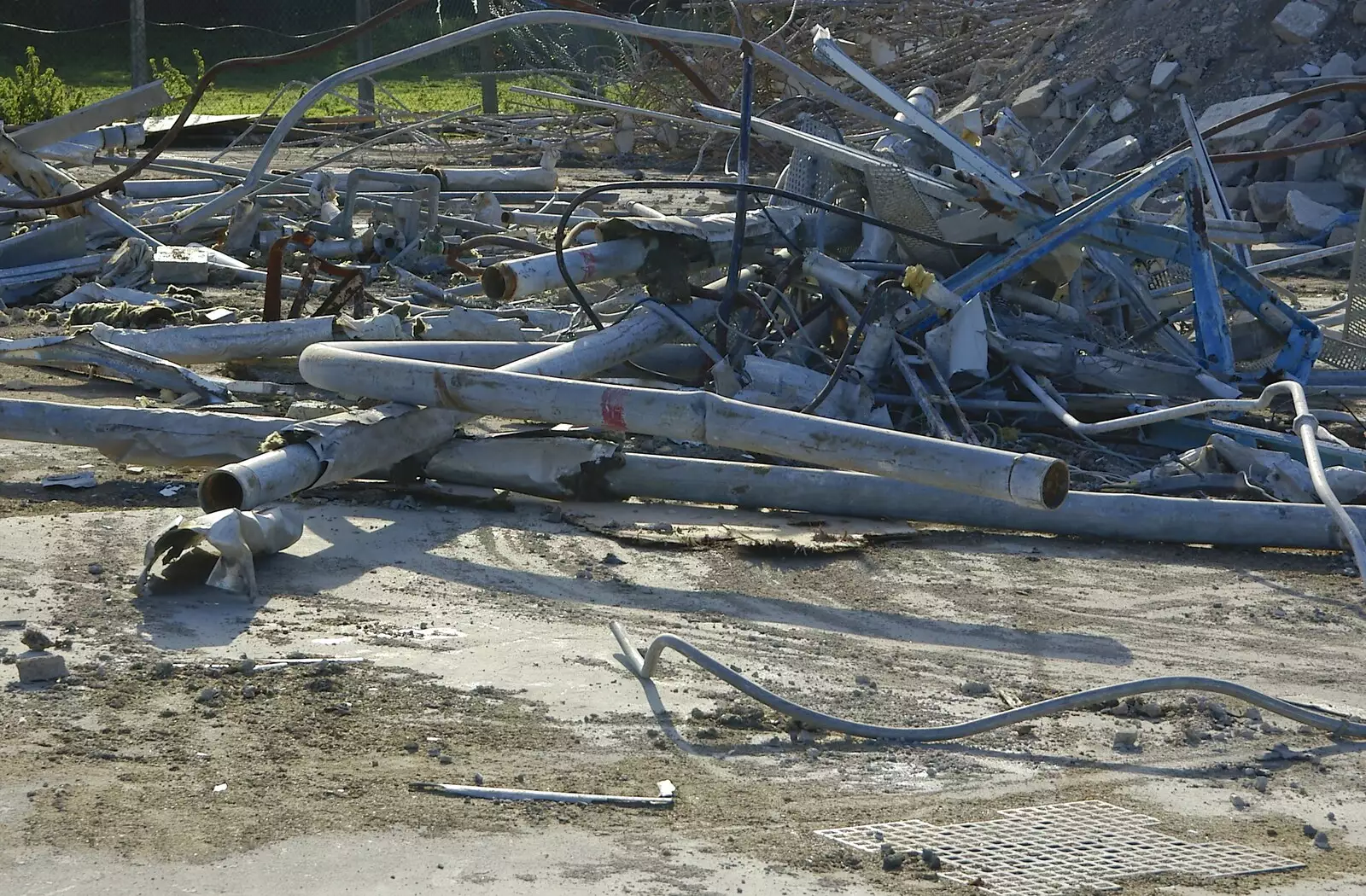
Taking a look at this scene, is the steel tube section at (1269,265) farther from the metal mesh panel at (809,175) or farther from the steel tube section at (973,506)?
the steel tube section at (973,506)

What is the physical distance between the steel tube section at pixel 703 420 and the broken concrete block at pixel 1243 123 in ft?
31.5

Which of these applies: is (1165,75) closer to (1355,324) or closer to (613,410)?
(1355,324)

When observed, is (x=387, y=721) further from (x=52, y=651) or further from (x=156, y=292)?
(x=156, y=292)

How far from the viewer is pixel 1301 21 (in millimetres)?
14977

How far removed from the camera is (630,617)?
15.3 ft

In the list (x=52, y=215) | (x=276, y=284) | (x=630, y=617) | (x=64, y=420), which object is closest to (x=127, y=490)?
(x=64, y=420)

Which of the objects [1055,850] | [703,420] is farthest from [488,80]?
[1055,850]

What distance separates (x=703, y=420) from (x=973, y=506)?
1.12 meters

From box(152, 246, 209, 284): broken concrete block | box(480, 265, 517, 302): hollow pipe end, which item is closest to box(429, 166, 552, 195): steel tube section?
box(152, 246, 209, 284): broken concrete block

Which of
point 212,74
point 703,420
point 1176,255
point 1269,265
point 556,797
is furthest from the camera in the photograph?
point 1269,265

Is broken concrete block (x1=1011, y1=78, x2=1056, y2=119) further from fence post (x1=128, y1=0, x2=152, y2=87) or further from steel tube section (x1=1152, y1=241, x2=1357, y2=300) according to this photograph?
fence post (x1=128, y1=0, x2=152, y2=87)

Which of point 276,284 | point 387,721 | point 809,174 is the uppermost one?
point 809,174

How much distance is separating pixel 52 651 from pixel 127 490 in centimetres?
175

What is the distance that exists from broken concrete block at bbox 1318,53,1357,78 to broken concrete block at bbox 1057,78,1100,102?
84.1 inches
